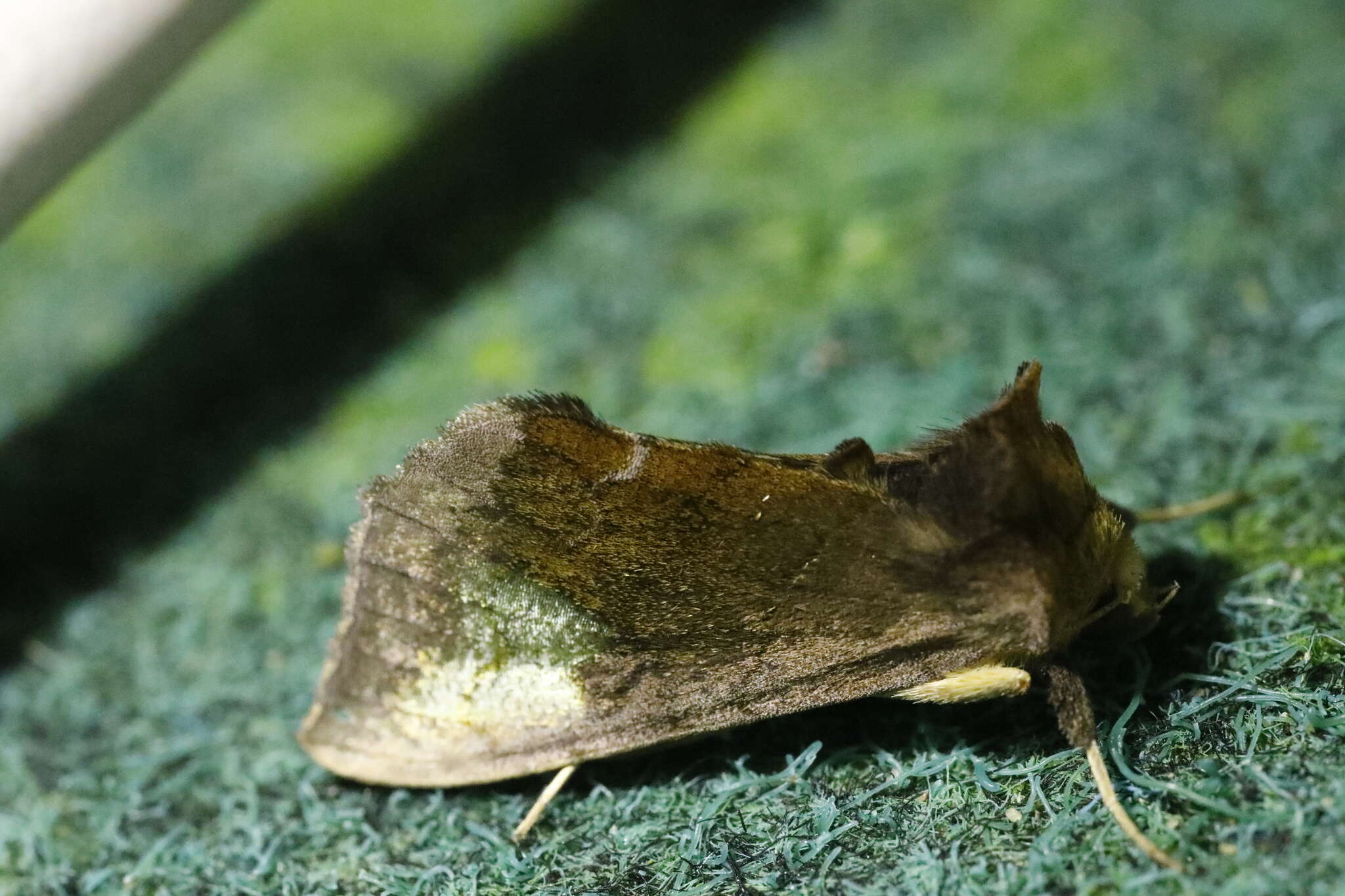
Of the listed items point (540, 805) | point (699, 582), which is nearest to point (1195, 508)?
point (699, 582)

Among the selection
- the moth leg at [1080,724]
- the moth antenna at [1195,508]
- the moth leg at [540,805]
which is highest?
the moth antenna at [1195,508]

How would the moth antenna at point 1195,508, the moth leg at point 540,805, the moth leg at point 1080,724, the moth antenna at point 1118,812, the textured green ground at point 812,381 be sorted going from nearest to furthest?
1. the moth antenna at point 1118,812
2. the moth leg at point 1080,724
3. the textured green ground at point 812,381
4. the moth leg at point 540,805
5. the moth antenna at point 1195,508

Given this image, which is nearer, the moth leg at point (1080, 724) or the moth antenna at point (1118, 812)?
the moth antenna at point (1118, 812)

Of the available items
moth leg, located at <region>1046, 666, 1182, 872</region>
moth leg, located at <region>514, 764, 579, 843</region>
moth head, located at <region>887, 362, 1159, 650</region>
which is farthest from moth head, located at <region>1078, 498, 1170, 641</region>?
moth leg, located at <region>514, 764, 579, 843</region>

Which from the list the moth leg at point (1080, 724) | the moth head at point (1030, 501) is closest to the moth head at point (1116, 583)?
the moth head at point (1030, 501)

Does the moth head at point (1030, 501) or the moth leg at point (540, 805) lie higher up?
the moth head at point (1030, 501)

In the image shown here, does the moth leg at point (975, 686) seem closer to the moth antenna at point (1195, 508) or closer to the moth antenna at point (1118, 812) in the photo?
the moth antenna at point (1118, 812)

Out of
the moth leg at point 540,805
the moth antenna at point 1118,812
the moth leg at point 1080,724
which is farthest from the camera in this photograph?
the moth leg at point 540,805
